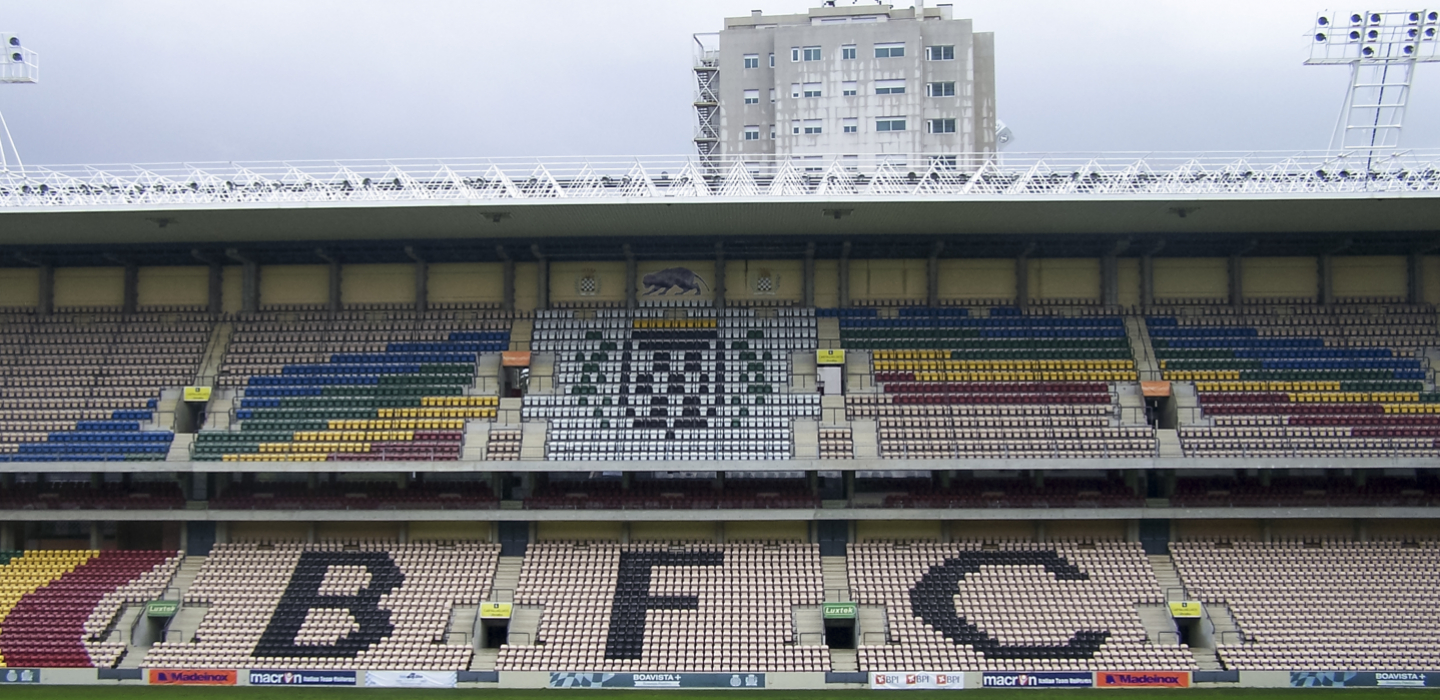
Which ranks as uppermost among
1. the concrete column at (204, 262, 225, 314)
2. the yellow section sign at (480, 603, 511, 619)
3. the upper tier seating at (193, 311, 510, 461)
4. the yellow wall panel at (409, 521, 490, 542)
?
the concrete column at (204, 262, 225, 314)

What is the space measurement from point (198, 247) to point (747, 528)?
61.6 ft

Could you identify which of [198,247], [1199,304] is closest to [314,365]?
[198,247]

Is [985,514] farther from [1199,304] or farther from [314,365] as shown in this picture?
[314,365]

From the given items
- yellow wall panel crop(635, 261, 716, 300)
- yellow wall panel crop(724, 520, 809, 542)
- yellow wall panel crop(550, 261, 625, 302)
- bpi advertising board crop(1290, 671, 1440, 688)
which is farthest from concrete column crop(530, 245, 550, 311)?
bpi advertising board crop(1290, 671, 1440, 688)

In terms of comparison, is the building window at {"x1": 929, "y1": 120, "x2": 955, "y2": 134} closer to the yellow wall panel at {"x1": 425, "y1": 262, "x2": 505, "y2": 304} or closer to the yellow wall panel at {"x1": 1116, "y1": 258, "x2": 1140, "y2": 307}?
the yellow wall panel at {"x1": 1116, "y1": 258, "x2": 1140, "y2": 307}

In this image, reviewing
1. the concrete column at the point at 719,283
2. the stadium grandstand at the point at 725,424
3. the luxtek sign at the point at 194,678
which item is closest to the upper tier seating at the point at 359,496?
the stadium grandstand at the point at 725,424

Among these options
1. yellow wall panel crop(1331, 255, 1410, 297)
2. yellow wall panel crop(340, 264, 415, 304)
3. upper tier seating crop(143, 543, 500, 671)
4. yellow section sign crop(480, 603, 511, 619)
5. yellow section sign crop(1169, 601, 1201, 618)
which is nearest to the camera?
upper tier seating crop(143, 543, 500, 671)

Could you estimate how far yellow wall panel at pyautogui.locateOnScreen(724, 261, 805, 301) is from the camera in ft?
99.0

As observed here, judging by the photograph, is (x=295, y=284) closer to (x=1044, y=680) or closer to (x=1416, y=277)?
(x=1044, y=680)

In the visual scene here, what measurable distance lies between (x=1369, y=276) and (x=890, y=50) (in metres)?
20.7

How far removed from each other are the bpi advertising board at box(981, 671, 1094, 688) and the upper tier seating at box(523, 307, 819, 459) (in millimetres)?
7346

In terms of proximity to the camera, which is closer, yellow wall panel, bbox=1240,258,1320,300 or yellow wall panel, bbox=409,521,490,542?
yellow wall panel, bbox=409,521,490,542

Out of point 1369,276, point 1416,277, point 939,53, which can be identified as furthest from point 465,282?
point 1416,277

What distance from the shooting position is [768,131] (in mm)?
45500
